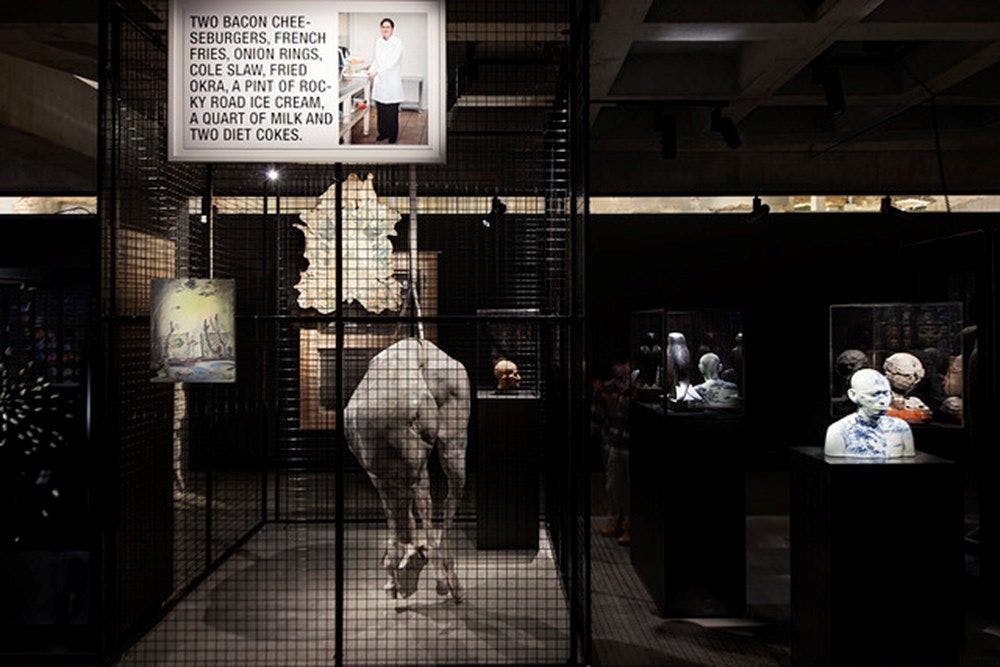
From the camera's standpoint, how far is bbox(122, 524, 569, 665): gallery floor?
13.7 ft

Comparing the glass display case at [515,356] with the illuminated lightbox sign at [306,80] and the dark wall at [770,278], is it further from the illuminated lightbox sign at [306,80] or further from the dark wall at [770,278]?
the dark wall at [770,278]

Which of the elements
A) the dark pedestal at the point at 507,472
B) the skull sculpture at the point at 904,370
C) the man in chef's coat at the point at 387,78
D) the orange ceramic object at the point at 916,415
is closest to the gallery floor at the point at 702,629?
the dark pedestal at the point at 507,472

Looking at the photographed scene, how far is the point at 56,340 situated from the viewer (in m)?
4.68

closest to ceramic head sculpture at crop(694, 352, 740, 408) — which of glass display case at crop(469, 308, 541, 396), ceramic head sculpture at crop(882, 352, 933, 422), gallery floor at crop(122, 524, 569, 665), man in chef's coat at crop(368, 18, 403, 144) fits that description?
ceramic head sculpture at crop(882, 352, 933, 422)

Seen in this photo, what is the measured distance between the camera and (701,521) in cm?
493

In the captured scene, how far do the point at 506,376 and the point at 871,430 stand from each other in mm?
3067

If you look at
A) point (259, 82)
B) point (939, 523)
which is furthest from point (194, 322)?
point (939, 523)

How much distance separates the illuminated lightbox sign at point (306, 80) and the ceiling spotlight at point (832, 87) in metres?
3.84

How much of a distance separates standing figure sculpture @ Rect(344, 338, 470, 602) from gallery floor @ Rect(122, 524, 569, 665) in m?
0.19

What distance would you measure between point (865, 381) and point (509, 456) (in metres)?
2.82

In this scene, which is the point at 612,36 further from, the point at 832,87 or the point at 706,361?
the point at 706,361

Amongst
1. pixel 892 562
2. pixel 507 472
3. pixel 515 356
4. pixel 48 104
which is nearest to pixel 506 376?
pixel 515 356

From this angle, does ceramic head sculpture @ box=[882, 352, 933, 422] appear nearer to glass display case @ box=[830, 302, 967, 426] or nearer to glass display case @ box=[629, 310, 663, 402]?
glass display case @ box=[830, 302, 967, 426]

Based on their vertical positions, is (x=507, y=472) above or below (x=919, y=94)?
below
